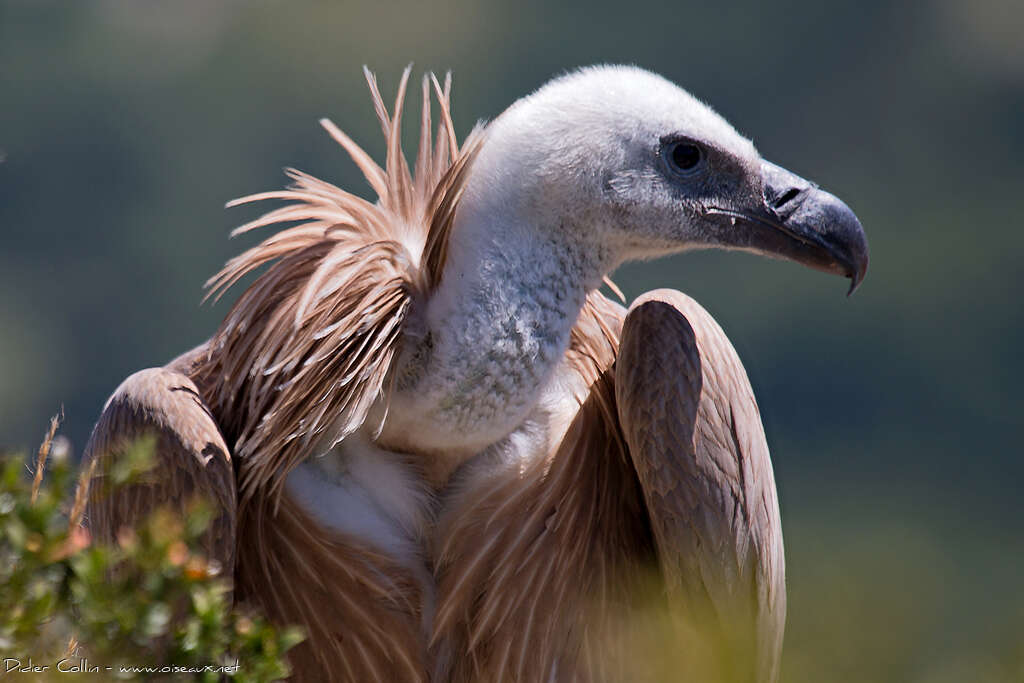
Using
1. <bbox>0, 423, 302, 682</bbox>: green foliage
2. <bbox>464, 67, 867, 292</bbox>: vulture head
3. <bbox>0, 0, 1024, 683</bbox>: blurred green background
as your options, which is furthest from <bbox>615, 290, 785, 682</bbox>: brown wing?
<bbox>0, 0, 1024, 683</bbox>: blurred green background

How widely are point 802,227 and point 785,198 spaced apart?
0.06 metres

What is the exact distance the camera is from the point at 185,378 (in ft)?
7.49

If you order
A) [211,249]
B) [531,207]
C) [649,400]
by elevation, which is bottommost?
[211,249]

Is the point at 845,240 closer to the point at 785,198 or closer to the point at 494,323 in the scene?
the point at 785,198

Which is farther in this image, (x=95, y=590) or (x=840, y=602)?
(x=95, y=590)

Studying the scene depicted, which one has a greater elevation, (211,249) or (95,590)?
(95,590)

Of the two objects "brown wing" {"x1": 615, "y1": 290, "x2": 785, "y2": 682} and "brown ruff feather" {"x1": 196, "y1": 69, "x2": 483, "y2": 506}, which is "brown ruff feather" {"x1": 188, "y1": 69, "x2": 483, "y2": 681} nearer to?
"brown ruff feather" {"x1": 196, "y1": 69, "x2": 483, "y2": 506}

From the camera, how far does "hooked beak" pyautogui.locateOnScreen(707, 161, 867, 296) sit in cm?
220

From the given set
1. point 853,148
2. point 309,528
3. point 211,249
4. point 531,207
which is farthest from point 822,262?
point 853,148

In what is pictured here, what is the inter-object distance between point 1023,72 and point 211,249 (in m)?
19.8

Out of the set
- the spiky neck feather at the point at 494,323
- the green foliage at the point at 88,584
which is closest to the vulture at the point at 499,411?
the spiky neck feather at the point at 494,323

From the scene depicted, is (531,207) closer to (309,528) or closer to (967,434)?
(309,528)

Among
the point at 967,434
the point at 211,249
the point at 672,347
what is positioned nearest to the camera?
the point at 672,347

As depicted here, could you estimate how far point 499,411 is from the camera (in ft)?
7.03
